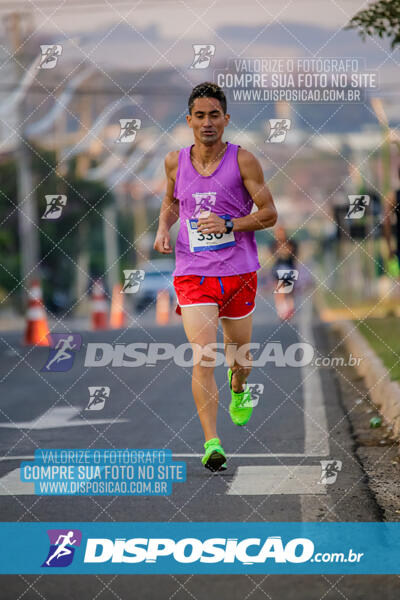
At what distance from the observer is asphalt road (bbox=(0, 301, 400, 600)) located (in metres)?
4.04

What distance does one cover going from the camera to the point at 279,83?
6590mm

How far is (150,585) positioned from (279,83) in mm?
3459

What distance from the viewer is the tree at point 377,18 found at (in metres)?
7.79

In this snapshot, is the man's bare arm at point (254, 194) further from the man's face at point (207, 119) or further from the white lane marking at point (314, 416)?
the white lane marking at point (314, 416)

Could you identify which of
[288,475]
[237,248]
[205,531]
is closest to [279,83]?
[237,248]

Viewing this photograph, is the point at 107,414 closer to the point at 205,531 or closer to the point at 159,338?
the point at 205,531

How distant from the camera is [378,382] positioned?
32.2 ft

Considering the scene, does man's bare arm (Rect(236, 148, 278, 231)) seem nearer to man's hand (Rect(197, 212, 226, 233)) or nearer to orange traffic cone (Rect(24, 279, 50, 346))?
man's hand (Rect(197, 212, 226, 233))

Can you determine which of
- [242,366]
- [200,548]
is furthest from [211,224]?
[200,548]

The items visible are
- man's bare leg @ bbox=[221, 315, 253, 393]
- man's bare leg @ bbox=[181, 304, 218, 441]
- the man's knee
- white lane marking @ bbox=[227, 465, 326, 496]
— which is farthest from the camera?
the man's knee

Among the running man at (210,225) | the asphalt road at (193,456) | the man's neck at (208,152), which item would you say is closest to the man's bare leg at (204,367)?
the running man at (210,225)

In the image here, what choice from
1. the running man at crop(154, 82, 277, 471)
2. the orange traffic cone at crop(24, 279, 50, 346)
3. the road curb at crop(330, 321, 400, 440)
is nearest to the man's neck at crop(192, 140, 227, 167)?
the running man at crop(154, 82, 277, 471)

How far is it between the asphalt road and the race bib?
4.02 feet

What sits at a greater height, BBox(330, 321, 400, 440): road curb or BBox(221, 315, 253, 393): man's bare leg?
BBox(330, 321, 400, 440): road curb
